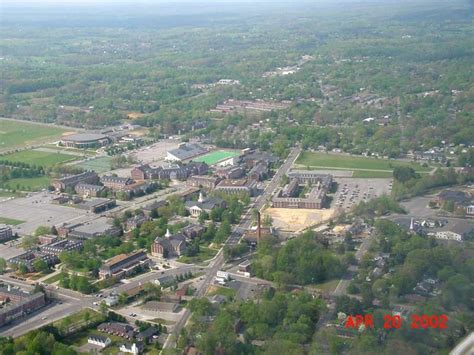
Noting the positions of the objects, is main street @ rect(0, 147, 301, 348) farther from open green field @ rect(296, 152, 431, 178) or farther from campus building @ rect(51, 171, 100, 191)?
open green field @ rect(296, 152, 431, 178)

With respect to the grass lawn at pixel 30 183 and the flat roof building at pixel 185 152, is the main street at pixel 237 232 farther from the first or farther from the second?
the grass lawn at pixel 30 183

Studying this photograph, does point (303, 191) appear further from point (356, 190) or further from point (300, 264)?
point (300, 264)

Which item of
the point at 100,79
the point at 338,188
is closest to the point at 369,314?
the point at 338,188

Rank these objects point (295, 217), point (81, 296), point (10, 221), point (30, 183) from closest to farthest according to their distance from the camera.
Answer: point (81, 296)
point (295, 217)
point (10, 221)
point (30, 183)

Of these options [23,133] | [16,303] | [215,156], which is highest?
[16,303]

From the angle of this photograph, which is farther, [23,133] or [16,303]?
[23,133]

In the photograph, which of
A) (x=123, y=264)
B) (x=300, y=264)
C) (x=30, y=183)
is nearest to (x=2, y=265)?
(x=123, y=264)

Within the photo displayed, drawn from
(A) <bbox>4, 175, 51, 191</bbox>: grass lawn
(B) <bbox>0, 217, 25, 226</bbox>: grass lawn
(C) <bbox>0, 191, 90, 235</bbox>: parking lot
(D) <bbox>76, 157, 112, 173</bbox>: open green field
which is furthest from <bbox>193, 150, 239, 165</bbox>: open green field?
(B) <bbox>0, 217, 25, 226</bbox>: grass lawn

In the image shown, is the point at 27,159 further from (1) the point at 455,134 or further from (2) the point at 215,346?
(2) the point at 215,346
